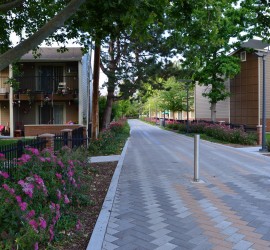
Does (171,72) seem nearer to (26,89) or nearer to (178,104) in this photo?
(26,89)

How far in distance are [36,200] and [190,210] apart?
2.76m

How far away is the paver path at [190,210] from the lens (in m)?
4.45

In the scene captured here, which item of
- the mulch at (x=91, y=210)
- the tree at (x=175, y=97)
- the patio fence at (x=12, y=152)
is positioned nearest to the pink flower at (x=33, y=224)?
the mulch at (x=91, y=210)

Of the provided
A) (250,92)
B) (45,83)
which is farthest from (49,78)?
(250,92)

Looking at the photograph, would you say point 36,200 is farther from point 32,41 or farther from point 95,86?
point 95,86

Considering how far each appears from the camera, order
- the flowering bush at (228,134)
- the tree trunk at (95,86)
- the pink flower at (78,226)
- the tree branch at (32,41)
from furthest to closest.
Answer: the flowering bush at (228,134), the tree trunk at (95,86), the tree branch at (32,41), the pink flower at (78,226)

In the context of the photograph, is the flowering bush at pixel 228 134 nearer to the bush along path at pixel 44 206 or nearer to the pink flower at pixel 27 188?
the bush along path at pixel 44 206

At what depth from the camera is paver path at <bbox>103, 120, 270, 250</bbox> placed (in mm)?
4449

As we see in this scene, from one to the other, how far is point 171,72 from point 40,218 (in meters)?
22.2

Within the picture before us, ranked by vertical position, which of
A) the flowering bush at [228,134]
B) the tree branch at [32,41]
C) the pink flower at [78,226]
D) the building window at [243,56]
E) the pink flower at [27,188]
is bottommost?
the pink flower at [78,226]

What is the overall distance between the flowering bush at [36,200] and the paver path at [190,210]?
75 centimetres

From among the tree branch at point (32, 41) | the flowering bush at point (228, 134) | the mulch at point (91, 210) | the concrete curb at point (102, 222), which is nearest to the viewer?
the concrete curb at point (102, 222)

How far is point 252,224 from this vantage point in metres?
5.13

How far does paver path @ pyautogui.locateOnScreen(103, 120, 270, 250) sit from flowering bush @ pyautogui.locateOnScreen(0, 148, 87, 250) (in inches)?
29.6
